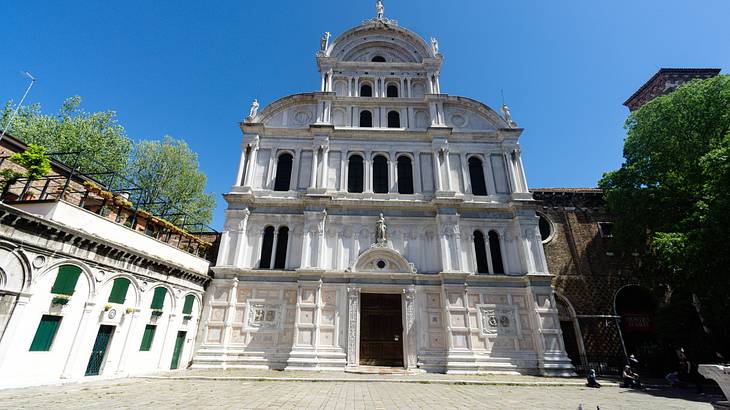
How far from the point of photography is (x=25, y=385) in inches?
343

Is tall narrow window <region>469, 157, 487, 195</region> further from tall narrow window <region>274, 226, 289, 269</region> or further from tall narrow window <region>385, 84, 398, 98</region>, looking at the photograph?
tall narrow window <region>274, 226, 289, 269</region>

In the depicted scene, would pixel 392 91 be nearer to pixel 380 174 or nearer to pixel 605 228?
pixel 380 174

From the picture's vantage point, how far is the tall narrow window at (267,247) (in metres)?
16.5

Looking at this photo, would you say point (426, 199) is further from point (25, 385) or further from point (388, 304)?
point (25, 385)

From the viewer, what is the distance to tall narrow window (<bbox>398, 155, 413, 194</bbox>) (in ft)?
61.2

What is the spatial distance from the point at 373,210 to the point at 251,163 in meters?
7.74

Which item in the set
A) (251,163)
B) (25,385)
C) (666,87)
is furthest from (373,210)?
(666,87)

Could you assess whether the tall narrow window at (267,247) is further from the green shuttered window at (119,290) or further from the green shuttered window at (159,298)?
the green shuttered window at (119,290)

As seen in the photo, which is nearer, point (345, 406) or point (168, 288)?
point (345, 406)

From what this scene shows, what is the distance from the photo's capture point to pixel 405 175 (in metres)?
19.0

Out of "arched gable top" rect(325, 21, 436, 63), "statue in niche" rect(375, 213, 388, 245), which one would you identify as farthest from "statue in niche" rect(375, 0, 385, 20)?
"statue in niche" rect(375, 213, 388, 245)

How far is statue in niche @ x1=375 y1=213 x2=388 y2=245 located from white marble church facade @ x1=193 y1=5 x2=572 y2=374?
3.6 inches

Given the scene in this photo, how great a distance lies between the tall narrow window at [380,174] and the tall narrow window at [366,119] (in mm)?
2652

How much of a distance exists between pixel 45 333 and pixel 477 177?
20.1 m
